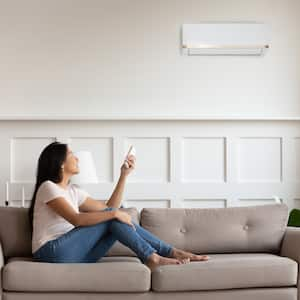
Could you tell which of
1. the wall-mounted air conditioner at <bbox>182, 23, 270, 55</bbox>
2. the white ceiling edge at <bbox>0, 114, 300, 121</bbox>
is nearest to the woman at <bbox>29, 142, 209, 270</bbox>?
the white ceiling edge at <bbox>0, 114, 300, 121</bbox>

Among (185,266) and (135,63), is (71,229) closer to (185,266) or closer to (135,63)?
(185,266)

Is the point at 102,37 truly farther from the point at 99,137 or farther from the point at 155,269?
the point at 155,269

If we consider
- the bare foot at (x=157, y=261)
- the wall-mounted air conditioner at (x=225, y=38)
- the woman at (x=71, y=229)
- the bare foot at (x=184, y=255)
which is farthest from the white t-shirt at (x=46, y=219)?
the wall-mounted air conditioner at (x=225, y=38)

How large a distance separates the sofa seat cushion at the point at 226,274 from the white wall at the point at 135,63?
1840 mm

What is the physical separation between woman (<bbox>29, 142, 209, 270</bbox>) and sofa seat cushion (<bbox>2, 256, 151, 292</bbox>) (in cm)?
10

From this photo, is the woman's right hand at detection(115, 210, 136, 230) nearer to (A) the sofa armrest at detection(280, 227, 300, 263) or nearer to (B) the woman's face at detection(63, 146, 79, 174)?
(B) the woman's face at detection(63, 146, 79, 174)

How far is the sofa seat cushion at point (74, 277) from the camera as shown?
3.66 m

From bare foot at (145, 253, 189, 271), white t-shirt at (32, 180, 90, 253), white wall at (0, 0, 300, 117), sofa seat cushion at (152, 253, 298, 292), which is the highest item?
white wall at (0, 0, 300, 117)

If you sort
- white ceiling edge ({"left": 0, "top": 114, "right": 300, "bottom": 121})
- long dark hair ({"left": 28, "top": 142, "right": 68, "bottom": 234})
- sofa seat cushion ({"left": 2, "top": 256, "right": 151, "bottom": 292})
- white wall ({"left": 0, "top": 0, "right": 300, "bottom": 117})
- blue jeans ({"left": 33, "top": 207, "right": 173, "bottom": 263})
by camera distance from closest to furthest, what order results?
sofa seat cushion ({"left": 2, "top": 256, "right": 151, "bottom": 292})
blue jeans ({"left": 33, "top": 207, "right": 173, "bottom": 263})
long dark hair ({"left": 28, "top": 142, "right": 68, "bottom": 234})
white ceiling edge ({"left": 0, "top": 114, "right": 300, "bottom": 121})
white wall ({"left": 0, "top": 0, "right": 300, "bottom": 117})

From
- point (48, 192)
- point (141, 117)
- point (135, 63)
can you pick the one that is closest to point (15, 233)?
point (48, 192)

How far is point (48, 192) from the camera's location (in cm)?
386

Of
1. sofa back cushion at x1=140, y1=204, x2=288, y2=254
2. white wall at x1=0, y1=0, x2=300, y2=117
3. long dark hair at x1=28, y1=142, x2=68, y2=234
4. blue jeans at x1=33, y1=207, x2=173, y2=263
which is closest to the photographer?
blue jeans at x1=33, y1=207, x2=173, y2=263

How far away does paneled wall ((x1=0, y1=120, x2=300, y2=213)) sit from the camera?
530 cm

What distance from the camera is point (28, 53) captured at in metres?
5.34
